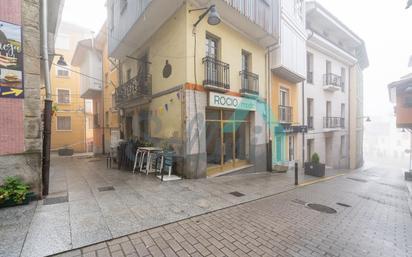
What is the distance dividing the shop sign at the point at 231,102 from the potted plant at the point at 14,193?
5907mm

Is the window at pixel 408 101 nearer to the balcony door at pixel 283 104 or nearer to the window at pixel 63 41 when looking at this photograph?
the balcony door at pixel 283 104

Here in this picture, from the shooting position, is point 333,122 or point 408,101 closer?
point 408,101

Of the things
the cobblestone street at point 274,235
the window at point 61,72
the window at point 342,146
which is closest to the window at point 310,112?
the window at point 342,146

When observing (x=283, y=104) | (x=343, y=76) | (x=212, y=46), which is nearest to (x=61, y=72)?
(x=212, y=46)

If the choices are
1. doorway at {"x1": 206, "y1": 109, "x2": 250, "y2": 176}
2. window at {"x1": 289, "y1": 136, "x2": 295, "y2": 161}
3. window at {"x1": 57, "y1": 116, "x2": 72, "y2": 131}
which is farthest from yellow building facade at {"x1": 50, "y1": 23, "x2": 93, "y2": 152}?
window at {"x1": 289, "y1": 136, "x2": 295, "y2": 161}

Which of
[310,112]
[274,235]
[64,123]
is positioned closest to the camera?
[274,235]

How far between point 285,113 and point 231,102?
499 cm

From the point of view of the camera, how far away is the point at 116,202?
4.64 meters

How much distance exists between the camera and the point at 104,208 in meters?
4.26

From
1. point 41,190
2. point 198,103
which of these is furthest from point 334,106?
point 41,190

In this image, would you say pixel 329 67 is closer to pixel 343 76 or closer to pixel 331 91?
pixel 331 91

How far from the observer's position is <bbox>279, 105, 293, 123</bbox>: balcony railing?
1146 centimetres

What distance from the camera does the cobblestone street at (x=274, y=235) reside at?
9.82 feet

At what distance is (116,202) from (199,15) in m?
7.07
